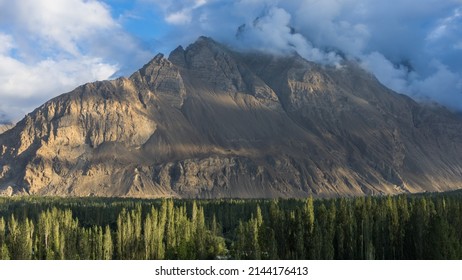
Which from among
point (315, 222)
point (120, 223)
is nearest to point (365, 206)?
point (315, 222)

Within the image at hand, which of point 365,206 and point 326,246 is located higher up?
point 365,206

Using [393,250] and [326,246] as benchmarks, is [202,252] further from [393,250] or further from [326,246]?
[393,250]

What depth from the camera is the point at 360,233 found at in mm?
113625

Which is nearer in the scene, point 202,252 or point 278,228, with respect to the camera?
point 202,252

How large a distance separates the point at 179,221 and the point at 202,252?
28.7 metres

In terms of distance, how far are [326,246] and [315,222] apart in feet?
32.8

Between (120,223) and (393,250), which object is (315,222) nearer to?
(393,250)
